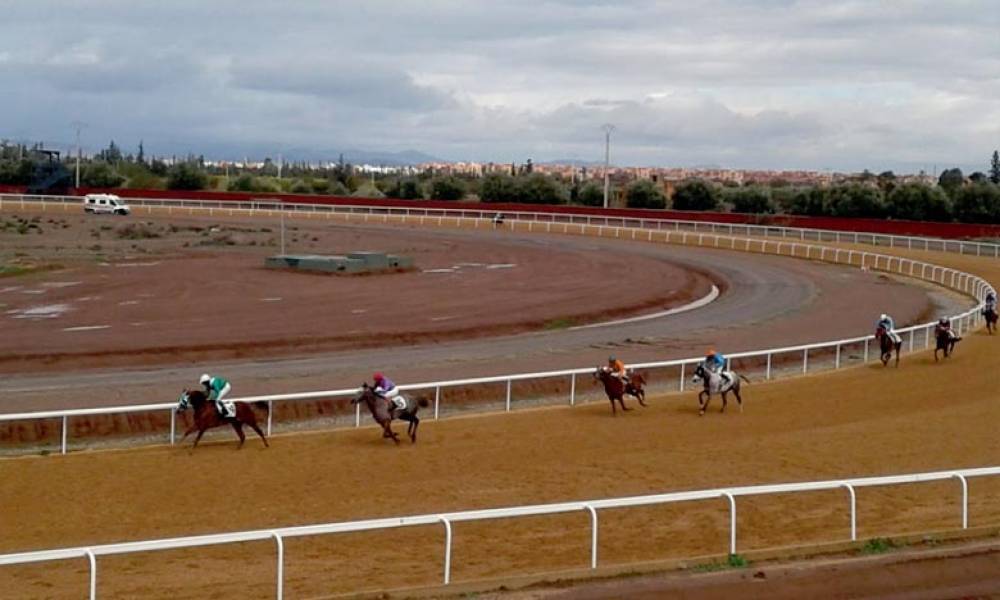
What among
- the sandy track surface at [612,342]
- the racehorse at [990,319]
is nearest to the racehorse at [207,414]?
the sandy track surface at [612,342]

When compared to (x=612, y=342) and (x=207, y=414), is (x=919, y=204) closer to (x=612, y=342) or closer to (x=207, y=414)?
(x=612, y=342)

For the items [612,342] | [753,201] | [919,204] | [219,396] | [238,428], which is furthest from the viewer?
[753,201]

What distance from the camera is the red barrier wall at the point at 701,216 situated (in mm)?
65250

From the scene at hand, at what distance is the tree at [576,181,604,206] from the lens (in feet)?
314

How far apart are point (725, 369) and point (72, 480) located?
980 centimetres

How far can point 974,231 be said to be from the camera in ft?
211

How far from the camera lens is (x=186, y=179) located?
10419cm

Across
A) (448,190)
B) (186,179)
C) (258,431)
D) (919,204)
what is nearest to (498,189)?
(448,190)

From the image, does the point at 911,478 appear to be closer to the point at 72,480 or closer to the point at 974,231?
the point at 72,480

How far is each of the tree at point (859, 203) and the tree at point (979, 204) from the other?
4626 mm

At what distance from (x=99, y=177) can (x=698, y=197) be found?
161ft

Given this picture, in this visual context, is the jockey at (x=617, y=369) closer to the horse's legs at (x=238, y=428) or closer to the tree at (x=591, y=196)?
the horse's legs at (x=238, y=428)

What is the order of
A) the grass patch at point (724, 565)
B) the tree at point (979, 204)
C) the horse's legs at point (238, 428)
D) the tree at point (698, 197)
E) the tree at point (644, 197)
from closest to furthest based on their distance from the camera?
the grass patch at point (724, 565) → the horse's legs at point (238, 428) → the tree at point (979, 204) → the tree at point (698, 197) → the tree at point (644, 197)

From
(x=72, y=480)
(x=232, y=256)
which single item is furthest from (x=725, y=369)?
(x=232, y=256)
